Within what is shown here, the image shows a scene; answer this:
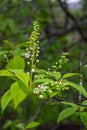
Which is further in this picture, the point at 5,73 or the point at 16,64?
the point at 16,64

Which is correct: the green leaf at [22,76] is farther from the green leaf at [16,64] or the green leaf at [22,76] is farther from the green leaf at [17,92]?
the green leaf at [16,64]

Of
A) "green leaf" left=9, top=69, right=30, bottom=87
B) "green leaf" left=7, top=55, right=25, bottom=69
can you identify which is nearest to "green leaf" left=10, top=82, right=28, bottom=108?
"green leaf" left=9, top=69, right=30, bottom=87

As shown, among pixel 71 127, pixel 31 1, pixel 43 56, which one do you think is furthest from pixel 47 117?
pixel 71 127

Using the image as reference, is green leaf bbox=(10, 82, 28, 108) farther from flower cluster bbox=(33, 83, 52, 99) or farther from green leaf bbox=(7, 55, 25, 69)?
green leaf bbox=(7, 55, 25, 69)

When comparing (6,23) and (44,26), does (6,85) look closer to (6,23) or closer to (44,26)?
(6,23)

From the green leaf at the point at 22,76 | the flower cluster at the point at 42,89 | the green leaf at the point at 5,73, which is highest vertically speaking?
the green leaf at the point at 5,73

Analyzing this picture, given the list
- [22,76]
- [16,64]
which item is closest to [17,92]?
[22,76]

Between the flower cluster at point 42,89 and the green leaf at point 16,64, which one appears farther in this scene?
the green leaf at point 16,64

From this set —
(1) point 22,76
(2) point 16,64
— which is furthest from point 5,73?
(2) point 16,64

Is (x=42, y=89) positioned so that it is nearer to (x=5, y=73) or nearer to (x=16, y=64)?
(x=5, y=73)

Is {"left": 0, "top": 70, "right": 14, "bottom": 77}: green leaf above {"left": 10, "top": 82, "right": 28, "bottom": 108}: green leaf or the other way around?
above

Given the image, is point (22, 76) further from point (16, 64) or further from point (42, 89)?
point (16, 64)

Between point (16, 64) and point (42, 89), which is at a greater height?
point (16, 64)

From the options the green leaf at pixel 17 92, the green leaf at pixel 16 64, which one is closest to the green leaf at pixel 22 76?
the green leaf at pixel 17 92
